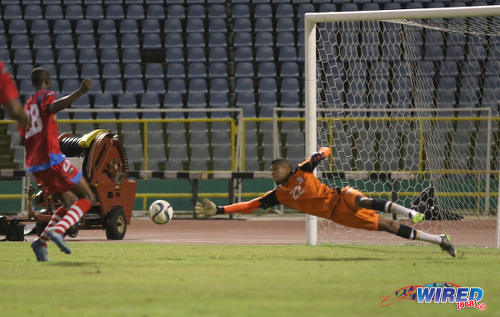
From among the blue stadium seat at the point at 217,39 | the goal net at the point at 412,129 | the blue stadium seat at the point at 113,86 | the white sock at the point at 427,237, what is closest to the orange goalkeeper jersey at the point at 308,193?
the white sock at the point at 427,237

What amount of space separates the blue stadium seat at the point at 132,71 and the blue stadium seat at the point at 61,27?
2137mm

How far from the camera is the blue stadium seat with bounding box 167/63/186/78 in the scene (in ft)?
69.8

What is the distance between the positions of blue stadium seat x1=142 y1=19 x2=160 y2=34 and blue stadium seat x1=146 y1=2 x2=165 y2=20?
0.19 meters

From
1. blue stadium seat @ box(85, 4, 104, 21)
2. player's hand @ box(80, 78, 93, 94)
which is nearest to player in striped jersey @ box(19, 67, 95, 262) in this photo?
player's hand @ box(80, 78, 93, 94)

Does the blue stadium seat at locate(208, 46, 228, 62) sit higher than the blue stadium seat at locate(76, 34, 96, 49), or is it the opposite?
the blue stadium seat at locate(76, 34, 96, 49)

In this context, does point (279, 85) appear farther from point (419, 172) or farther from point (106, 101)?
point (419, 172)

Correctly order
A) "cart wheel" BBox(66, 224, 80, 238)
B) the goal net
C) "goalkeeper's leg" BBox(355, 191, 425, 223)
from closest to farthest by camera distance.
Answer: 1. "goalkeeper's leg" BBox(355, 191, 425, 223)
2. "cart wheel" BBox(66, 224, 80, 238)
3. the goal net

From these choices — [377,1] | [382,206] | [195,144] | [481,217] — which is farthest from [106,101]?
[382,206]

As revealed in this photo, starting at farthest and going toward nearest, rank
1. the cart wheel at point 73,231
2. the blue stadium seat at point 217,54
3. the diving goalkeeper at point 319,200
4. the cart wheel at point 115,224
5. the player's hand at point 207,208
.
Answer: the blue stadium seat at point 217,54
the cart wheel at point 115,224
the cart wheel at point 73,231
the player's hand at point 207,208
the diving goalkeeper at point 319,200

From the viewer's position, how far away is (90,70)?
21.5 metres

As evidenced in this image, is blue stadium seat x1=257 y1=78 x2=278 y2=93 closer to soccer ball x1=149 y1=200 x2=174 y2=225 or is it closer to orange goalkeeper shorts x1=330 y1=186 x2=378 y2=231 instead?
soccer ball x1=149 y1=200 x2=174 y2=225

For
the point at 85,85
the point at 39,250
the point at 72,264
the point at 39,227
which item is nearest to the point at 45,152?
the point at 85,85

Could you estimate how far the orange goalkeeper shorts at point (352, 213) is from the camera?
9.23m

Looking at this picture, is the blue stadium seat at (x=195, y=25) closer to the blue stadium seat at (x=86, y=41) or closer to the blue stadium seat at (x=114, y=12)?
the blue stadium seat at (x=114, y=12)
